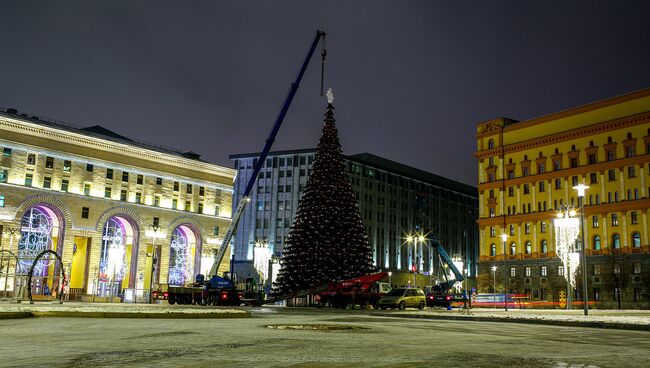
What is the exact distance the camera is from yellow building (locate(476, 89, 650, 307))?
77562 mm

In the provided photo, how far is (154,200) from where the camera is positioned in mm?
75938

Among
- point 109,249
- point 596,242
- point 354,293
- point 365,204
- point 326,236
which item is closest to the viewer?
point 354,293

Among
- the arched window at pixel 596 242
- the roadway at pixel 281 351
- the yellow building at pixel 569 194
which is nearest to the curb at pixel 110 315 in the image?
the roadway at pixel 281 351

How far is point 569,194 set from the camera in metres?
85.9

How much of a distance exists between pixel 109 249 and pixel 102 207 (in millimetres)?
5019

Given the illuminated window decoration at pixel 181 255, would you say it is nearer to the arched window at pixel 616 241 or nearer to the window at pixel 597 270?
the window at pixel 597 270

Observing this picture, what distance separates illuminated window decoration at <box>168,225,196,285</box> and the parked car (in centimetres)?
4044

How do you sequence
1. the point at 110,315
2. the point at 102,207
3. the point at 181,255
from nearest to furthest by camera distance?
the point at 110,315
the point at 102,207
the point at 181,255

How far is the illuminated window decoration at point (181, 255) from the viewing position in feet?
256

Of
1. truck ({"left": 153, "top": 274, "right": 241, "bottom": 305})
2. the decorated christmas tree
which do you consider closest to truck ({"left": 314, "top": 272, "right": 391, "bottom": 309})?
the decorated christmas tree

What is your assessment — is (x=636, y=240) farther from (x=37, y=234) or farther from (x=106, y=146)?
(x=37, y=234)

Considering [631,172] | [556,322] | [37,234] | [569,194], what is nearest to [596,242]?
[569,194]

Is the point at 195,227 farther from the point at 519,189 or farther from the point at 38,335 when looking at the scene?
the point at 38,335

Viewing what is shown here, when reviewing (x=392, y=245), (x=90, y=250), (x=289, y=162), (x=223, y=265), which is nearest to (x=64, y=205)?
(x=90, y=250)
